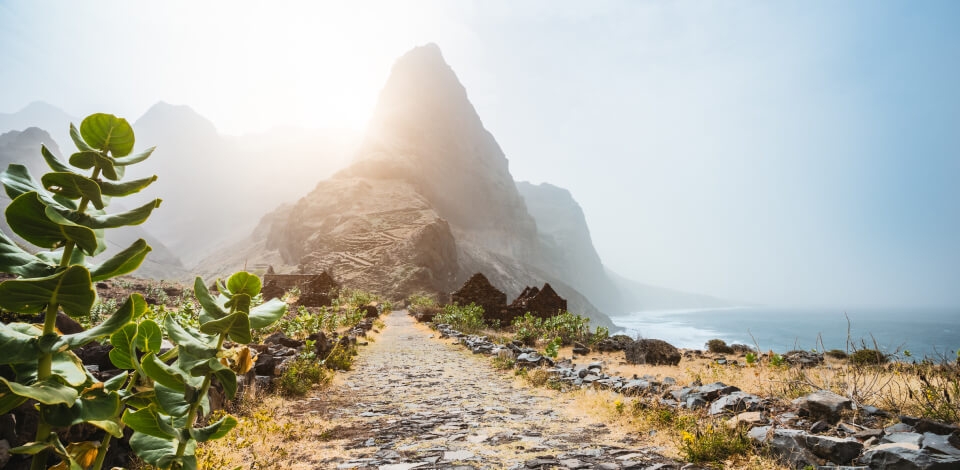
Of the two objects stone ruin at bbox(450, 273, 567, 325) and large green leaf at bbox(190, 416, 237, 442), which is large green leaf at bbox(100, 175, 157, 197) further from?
stone ruin at bbox(450, 273, 567, 325)

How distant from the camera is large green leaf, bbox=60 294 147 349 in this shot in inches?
35.5

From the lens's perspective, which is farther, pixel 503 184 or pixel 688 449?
pixel 503 184

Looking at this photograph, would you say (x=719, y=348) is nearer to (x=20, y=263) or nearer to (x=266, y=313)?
(x=266, y=313)

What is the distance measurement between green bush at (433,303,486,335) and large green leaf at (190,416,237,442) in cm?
1850

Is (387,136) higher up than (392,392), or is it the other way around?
(387,136)

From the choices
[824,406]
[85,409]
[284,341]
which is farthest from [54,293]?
[284,341]

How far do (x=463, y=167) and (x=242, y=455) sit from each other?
Result: 123m

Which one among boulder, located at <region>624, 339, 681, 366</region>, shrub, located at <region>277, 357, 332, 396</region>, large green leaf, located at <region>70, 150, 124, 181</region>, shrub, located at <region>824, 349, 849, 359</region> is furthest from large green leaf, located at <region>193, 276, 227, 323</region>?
shrub, located at <region>824, 349, 849, 359</region>

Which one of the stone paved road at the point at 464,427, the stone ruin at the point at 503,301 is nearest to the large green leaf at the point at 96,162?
the stone paved road at the point at 464,427

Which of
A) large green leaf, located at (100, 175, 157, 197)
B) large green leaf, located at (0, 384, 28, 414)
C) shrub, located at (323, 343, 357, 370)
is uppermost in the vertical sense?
large green leaf, located at (100, 175, 157, 197)

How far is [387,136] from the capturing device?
375 feet

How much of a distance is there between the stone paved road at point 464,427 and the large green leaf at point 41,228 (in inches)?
153

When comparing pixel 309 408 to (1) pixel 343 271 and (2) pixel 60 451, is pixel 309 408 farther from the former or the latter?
(1) pixel 343 271

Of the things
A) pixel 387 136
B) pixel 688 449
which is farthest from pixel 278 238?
pixel 688 449
